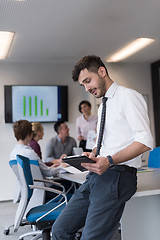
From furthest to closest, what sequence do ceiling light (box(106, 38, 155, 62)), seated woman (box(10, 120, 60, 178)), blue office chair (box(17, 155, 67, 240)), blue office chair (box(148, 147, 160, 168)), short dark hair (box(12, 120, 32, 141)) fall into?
1. ceiling light (box(106, 38, 155, 62))
2. blue office chair (box(148, 147, 160, 168))
3. short dark hair (box(12, 120, 32, 141))
4. seated woman (box(10, 120, 60, 178))
5. blue office chair (box(17, 155, 67, 240))

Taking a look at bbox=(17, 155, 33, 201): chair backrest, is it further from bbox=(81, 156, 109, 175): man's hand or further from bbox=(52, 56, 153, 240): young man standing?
bbox=(81, 156, 109, 175): man's hand

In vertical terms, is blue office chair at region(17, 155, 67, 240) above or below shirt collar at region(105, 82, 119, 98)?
below

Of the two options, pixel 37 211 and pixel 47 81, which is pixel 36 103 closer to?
pixel 47 81

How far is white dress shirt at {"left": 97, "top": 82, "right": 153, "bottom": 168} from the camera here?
5.28ft

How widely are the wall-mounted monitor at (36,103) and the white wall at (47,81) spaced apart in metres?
0.17

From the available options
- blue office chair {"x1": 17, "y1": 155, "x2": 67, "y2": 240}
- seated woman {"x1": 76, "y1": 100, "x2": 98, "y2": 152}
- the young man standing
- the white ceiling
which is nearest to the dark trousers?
the young man standing

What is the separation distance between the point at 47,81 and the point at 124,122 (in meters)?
5.02

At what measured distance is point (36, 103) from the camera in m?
6.35

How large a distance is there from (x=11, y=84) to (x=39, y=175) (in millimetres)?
3544

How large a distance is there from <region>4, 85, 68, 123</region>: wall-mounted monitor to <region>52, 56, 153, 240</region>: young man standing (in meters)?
4.54

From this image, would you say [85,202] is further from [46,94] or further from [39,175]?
[46,94]

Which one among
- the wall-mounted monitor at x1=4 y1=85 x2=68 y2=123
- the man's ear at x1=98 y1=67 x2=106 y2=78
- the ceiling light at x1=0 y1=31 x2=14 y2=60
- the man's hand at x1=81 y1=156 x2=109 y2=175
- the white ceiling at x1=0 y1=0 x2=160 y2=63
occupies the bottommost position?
the man's hand at x1=81 y1=156 x2=109 y2=175

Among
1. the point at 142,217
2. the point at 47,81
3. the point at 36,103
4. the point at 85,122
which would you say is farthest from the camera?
the point at 47,81

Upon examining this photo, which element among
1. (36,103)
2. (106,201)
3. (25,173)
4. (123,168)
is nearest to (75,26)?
(36,103)
